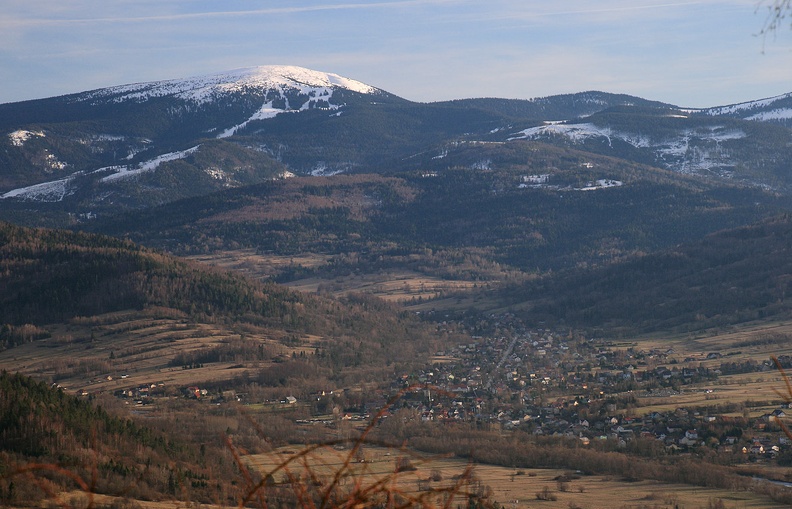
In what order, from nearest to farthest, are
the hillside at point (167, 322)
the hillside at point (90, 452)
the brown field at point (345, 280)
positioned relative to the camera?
1. the hillside at point (90, 452)
2. the hillside at point (167, 322)
3. the brown field at point (345, 280)

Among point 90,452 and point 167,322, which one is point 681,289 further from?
point 90,452

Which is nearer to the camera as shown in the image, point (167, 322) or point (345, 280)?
point (167, 322)

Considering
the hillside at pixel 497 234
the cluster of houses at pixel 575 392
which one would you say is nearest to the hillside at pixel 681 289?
the cluster of houses at pixel 575 392

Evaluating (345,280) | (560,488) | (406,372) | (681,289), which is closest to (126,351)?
(406,372)

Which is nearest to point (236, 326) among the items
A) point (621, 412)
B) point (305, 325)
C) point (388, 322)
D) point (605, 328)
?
point (305, 325)

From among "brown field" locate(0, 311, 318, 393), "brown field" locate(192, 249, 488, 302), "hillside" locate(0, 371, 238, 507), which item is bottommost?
"brown field" locate(192, 249, 488, 302)

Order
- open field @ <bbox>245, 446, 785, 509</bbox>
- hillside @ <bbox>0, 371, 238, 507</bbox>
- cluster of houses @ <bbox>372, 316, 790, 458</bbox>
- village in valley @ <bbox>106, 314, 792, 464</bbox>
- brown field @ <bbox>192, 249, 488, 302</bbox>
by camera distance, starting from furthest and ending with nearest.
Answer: brown field @ <bbox>192, 249, 488, 302</bbox>, village in valley @ <bbox>106, 314, 792, 464</bbox>, cluster of houses @ <bbox>372, 316, 790, 458</bbox>, open field @ <bbox>245, 446, 785, 509</bbox>, hillside @ <bbox>0, 371, 238, 507</bbox>

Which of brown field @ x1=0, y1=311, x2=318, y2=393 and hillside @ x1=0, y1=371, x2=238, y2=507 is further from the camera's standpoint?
brown field @ x1=0, y1=311, x2=318, y2=393

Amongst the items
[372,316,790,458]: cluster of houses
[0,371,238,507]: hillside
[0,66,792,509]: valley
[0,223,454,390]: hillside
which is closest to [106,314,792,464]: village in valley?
[372,316,790,458]: cluster of houses

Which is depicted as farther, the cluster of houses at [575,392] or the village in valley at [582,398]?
the village in valley at [582,398]

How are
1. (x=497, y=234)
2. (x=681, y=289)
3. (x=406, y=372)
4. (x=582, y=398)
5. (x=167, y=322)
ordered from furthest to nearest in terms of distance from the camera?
(x=497, y=234), (x=681, y=289), (x=167, y=322), (x=406, y=372), (x=582, y=398)

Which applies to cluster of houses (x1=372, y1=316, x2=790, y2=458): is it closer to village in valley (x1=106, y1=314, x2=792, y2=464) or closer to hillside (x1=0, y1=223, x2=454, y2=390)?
village in valley (x1=106, y1=314, x2=792, y2=464)

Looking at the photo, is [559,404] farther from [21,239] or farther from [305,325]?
[21,239]

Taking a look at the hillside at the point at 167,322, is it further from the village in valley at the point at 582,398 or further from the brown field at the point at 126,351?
the village in valley at the point at 582,398
